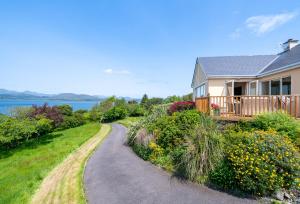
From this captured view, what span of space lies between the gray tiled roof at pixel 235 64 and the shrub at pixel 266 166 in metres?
9.30

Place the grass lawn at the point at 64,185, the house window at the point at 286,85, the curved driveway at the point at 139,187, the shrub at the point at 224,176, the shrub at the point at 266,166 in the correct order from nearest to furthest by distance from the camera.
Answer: the shrub at the point at 266,166 < the curved driveway at the point at 139,187 < the shrub at the point at 224,176 < the grass lawn at the point at 64,185 < the house window at the point at 286,85

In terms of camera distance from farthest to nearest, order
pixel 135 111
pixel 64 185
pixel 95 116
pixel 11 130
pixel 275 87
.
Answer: pixel 135 111, pixel 95 116, pixel 11 130, pixel 275 87, pixel 64 185

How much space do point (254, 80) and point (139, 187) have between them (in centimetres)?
1212

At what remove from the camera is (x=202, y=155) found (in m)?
5.52

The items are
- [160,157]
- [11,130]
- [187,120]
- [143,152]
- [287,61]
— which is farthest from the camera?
[11,130]

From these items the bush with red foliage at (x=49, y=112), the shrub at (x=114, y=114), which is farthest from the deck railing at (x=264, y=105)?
the shrub at (x=114, y=114)

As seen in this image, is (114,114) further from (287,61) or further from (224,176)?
(224,176)

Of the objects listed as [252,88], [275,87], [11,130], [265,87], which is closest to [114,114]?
[11,130]

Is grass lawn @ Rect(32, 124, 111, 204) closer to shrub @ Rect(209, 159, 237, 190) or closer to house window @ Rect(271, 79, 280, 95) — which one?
shrub @ Rect(209, 159, 237, 190)

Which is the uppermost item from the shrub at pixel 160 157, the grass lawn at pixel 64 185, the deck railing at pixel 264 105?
the deck railing at pixel 264 105

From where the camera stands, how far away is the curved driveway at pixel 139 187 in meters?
4.66

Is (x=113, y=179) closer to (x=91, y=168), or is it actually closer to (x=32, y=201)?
(x=91, y=168)

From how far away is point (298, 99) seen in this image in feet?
27.1

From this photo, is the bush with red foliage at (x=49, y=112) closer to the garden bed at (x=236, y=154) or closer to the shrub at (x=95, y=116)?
the shrub at (x=95, y=116)
